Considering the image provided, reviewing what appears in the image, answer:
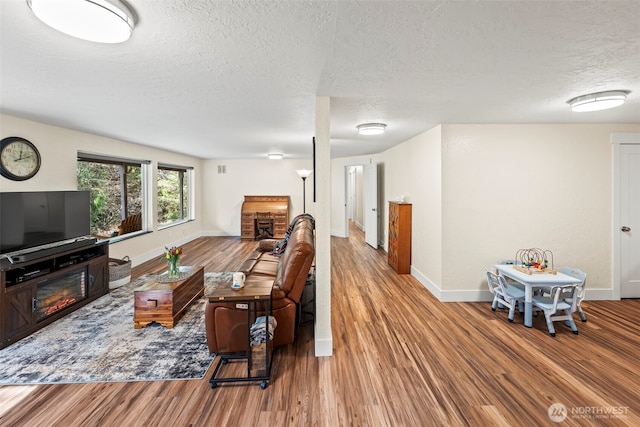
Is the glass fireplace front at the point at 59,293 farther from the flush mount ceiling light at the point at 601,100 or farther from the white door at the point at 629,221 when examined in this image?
the white door at the point at 629,221

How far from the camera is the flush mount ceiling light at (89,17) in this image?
1182mm

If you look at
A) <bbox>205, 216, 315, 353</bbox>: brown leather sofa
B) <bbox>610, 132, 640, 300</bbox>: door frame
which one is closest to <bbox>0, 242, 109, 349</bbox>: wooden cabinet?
<bbox>205, 216, 315, 353</bbox>: brown leather sofa

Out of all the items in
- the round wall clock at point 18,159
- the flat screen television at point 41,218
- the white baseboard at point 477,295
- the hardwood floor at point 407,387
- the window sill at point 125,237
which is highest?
the round wall clock at point 18,159

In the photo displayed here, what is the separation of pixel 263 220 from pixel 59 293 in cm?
499

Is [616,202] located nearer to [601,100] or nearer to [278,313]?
[601,100]

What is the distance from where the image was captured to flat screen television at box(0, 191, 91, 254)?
9.12 ft

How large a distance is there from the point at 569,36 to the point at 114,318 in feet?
14.6

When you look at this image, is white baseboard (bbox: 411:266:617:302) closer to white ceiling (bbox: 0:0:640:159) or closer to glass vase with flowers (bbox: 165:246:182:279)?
white ceiling (bbox: 0:0:640:159)

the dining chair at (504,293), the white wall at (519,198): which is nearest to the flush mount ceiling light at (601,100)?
the white wall at (519,198)

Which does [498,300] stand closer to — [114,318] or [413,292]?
[413,292]

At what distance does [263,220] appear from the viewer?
7.91m

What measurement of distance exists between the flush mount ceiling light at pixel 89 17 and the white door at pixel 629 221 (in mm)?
5237

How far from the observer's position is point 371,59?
5.91ft

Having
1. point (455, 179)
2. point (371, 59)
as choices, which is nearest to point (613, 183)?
point (455, 179)
